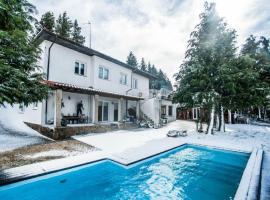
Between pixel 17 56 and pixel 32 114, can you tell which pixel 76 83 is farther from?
pixel 17 56

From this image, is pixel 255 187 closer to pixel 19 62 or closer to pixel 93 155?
pixel 93 155

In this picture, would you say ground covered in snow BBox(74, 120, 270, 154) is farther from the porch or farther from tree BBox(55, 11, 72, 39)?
tree BBox(55, 11, 72, 39)

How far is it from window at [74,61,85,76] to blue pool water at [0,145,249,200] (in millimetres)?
10250

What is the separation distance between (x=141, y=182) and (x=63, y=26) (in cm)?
3747

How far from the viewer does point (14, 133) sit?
13727mm

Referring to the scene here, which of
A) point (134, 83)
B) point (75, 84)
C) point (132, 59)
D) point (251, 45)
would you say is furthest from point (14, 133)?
point (132, 59)

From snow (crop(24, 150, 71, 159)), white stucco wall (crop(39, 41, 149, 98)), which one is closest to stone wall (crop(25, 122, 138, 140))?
snow (crop(24, 150, 71, 159))

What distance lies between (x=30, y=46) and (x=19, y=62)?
0.70m

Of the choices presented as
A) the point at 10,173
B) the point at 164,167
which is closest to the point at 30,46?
the point at 10,173

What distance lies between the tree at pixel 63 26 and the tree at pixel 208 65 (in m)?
28.2

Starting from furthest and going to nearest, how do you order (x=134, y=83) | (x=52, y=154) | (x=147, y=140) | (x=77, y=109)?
(x=134, y=83), (x=77, y=109), (x=147, y=140), (x=52, y=154)

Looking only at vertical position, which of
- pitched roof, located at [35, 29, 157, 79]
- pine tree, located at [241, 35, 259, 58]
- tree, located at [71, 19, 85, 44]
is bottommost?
pitched roof, located at [35, 29, 157, 79]

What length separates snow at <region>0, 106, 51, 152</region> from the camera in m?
10.7

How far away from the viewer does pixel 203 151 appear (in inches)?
447
